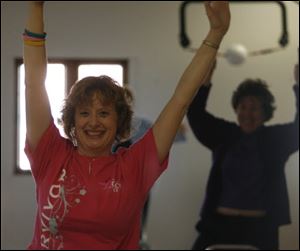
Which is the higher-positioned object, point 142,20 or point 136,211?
point 142,20

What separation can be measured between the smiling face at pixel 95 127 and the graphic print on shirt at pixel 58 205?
0.05 meters

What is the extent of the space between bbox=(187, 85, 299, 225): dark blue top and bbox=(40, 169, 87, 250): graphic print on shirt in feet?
2.18

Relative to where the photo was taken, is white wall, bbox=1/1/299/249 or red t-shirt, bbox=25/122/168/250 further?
white wall, bbox=1/1/299/249

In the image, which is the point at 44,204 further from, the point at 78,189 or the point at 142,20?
the point at 142,20

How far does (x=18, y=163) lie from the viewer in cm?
117

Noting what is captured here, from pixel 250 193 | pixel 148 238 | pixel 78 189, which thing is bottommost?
pixel 148 238

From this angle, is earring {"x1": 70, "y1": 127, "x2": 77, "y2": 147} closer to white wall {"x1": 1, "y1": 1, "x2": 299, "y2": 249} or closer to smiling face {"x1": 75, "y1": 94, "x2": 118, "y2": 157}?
smiling face {"x1": 75, "y1": 94, "x2": 118, "y2": 157}

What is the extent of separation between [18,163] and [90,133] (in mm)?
577

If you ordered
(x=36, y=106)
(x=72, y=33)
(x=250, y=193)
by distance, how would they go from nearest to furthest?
(x=36, y=106) < (x=72, y=33) < (x=250, y=193)

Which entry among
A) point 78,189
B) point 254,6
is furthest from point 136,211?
point 254,6

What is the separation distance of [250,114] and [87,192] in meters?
0.74

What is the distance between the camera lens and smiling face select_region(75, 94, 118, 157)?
2.16 feet

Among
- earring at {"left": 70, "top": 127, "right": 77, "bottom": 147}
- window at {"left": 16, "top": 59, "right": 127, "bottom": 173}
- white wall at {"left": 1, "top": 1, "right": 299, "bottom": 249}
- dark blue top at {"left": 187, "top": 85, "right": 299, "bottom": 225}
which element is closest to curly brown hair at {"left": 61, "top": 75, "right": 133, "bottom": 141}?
earring at {"left": 70, "top": 127, "right": 77, "bottom": 147}

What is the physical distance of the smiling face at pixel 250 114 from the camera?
1271 millimetres
